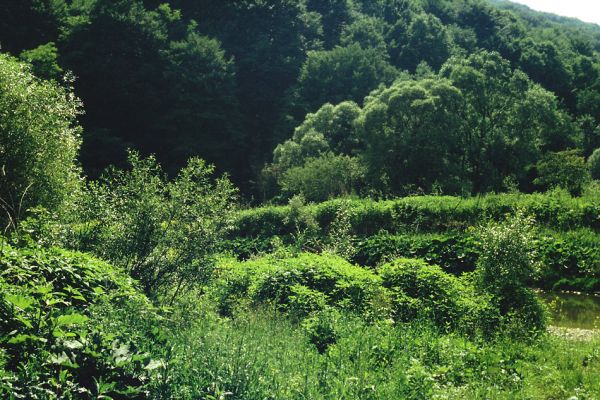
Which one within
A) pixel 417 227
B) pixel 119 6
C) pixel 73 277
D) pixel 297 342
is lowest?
pixel 417 227

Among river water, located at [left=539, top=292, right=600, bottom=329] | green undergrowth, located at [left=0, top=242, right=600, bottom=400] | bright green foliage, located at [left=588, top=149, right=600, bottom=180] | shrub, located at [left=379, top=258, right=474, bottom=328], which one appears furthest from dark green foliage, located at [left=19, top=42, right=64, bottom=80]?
bright green foliage, located at [left=588, top=149, right=600, bottom=180]

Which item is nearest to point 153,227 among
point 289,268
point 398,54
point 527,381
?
point 289,268

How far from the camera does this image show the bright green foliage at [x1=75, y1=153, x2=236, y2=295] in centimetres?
909

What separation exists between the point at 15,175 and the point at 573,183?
25.3 m

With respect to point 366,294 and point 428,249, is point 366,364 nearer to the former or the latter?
point 366,294

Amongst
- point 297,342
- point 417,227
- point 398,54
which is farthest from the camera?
point 398,54

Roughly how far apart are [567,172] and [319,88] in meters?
25.4

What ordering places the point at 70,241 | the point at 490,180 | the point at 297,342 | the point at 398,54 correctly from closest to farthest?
1. the point at 297,342
2. the point at 70,241
3. the point at 490,180
4. the point at 398,54

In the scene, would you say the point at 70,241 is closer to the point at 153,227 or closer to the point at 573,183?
the point at 153,227

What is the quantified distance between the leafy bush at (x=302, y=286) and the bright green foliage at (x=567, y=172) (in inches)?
735

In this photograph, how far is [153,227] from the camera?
915 cm

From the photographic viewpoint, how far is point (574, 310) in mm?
13117

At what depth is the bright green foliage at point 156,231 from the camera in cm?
909

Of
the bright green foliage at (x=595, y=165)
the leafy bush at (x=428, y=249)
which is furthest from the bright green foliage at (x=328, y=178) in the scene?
the bright green foliage at (x=595, y=165)
